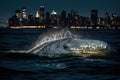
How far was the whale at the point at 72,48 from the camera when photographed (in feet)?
95.7

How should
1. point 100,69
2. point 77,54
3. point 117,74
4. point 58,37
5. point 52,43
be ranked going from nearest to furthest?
point 117,74 < point 100,69 < point 77,54 < point 52,43 < point 58,37

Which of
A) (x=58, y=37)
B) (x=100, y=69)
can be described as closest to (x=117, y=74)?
(x=100, y=69)

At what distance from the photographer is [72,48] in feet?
100

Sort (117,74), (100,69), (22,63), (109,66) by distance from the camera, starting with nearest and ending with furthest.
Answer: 1. (117,74)
2. (100,69)
3. (109,66)
4. (22,63)

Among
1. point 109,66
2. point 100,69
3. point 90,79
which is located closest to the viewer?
point 90,79

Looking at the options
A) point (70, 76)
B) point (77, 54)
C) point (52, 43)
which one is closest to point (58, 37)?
point (52, 43)

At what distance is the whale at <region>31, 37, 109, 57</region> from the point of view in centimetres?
2916

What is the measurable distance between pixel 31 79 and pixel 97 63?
679 cm

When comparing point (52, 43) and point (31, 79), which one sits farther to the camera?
point (52, 43)

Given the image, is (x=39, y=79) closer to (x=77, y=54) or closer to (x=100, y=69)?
(x=100, y=69)

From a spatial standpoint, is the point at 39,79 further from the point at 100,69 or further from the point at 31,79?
the point at 100,69

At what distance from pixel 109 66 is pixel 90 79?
5.12 m

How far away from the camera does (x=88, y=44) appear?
99.0ft

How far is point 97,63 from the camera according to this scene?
2253 centimetres
